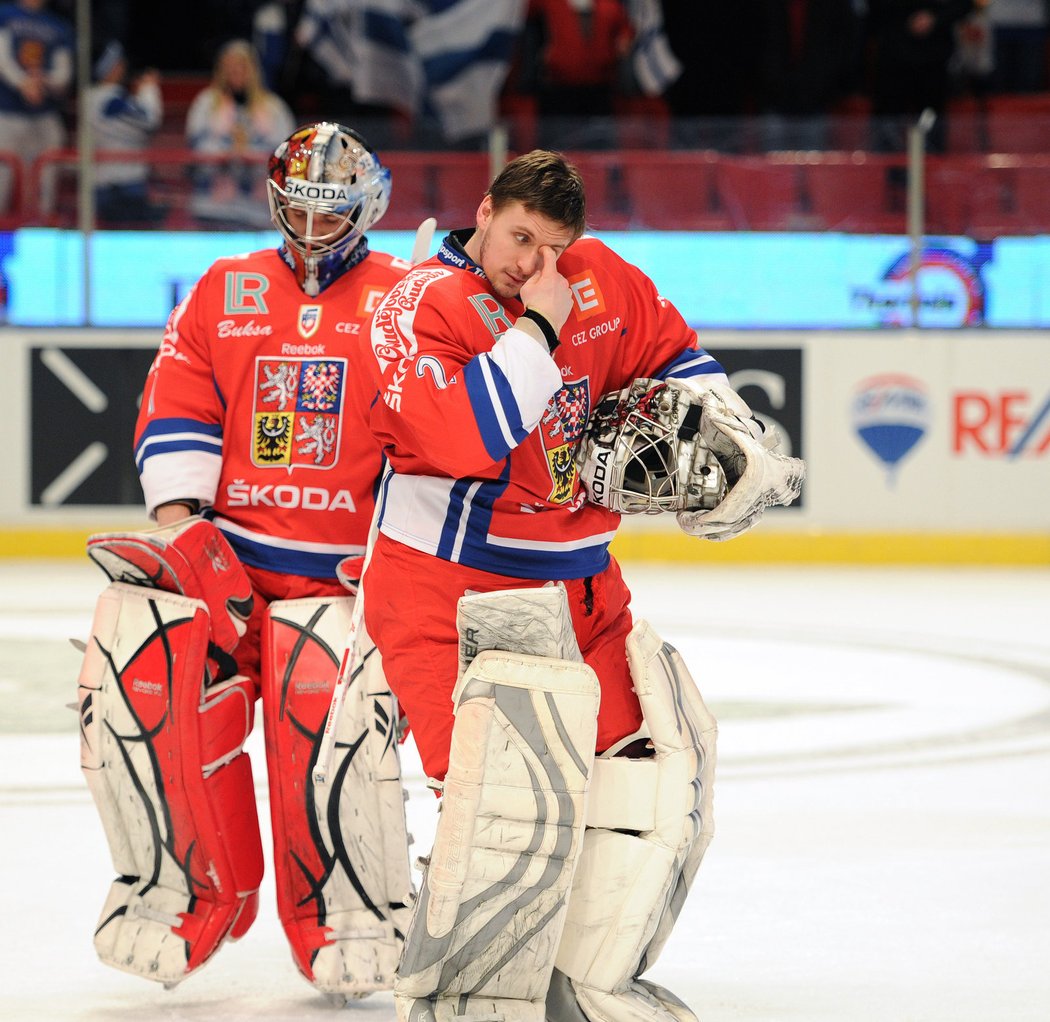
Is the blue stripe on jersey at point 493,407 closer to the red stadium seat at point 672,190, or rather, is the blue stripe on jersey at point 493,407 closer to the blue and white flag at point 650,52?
the red stadium seat at point 672,190

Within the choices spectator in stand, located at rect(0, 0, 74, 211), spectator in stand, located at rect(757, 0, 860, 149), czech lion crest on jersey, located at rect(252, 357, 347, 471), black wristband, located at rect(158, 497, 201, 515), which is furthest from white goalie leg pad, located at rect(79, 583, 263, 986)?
spectator in stand, located at rect(757, 0, 860, 149)

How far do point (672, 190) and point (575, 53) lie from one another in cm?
169

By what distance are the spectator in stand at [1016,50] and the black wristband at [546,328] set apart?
9265 mm

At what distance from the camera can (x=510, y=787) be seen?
2.38 m

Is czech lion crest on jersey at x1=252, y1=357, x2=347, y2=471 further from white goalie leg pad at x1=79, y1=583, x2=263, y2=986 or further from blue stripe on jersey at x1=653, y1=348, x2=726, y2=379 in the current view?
blue stripe on jersey at x1=653, y1=348, x2=726, y2=379

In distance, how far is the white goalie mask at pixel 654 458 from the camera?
2.54m

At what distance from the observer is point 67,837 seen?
384 cm

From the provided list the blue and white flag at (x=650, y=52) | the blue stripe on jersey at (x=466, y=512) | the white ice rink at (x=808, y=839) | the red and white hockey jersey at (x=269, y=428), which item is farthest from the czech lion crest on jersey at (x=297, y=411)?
the blue and white flag at (x=650, y=52)

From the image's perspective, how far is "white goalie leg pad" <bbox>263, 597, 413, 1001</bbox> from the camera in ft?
9.59


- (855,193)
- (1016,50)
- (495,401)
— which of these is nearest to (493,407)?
(495,401)

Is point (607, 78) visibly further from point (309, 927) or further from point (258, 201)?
point (309, 927)

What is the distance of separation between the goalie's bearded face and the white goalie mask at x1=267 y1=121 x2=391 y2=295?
24.4 inches

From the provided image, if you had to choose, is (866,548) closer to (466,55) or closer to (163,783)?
(466,55)

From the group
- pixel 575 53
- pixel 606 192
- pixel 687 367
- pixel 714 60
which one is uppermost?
pixel 714 60
